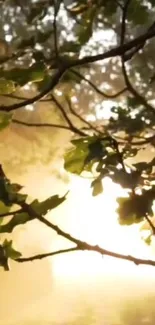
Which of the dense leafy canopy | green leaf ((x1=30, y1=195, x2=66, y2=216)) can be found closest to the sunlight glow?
the dense leafy canopy

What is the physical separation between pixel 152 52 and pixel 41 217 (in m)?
0.72

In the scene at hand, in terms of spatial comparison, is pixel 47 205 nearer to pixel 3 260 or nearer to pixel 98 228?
pixel 3 260

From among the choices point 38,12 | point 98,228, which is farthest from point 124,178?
point 98,228

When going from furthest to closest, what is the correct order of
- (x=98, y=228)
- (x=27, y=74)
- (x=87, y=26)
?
(x=98, y=228)
(x=87, y=26)
(x=27, y=74)

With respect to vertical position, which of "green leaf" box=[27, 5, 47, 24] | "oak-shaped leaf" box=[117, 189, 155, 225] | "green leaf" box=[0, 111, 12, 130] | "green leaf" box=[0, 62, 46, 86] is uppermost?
"green leaf" box=[27, 5, 47, 24]

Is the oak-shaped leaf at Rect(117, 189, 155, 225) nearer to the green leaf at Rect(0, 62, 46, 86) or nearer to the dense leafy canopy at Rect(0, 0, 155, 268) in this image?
the dense leafy canopy at Rect(0, 0, 155, 268)

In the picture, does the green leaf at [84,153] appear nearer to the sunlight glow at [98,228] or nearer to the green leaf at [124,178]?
the green leaf at [124,178]

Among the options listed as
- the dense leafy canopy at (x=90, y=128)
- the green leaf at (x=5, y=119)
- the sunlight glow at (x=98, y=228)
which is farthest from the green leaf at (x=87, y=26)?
the sunlight glow at (x=98, y=228)

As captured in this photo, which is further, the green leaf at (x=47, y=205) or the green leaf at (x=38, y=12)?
the green leaf at (x=38, y=12)

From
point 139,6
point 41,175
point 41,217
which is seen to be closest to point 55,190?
point 41,175

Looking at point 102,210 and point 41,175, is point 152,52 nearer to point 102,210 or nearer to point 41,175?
point 102,210

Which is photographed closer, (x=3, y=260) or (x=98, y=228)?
(x=3, y=260)

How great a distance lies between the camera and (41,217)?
340 millimetres

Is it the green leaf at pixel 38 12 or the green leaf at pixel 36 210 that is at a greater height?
the green leaf at pixel 38 12
